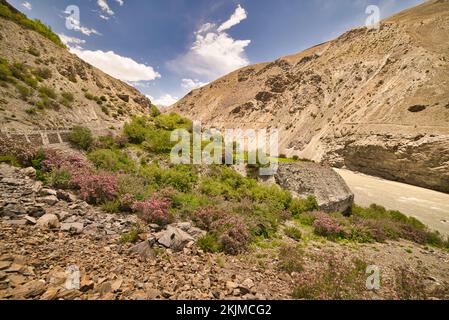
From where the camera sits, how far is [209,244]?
6812 millimetres

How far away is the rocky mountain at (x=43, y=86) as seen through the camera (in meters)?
13.2

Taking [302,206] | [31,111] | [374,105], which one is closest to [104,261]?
[302,206]

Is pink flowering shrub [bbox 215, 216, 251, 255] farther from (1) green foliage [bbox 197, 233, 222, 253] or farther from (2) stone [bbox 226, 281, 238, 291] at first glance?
(2) stone [bbox 226, 281, 238, 291]

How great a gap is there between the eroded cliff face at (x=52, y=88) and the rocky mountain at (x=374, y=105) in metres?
32.9

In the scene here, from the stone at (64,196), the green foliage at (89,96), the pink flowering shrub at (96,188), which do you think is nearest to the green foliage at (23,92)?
the green foliage at (89,96)

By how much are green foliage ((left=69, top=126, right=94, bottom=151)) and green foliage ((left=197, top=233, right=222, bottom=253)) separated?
1037cm

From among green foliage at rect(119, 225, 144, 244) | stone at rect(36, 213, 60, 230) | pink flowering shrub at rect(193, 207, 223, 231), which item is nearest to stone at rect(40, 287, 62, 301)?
green foliage at rect(119, 225, 144, 244)

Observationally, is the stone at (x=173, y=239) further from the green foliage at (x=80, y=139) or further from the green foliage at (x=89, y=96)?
the green foliage at (x=89, y=96)

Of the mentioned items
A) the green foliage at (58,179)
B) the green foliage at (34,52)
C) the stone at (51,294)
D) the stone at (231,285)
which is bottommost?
the stone at (231,285)

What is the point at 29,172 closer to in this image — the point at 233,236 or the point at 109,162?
the point at 109,162

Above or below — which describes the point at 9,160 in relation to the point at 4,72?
below

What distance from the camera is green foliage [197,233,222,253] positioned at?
6.69 m

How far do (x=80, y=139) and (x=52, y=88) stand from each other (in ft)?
28.1

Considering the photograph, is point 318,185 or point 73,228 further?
point 318,185
